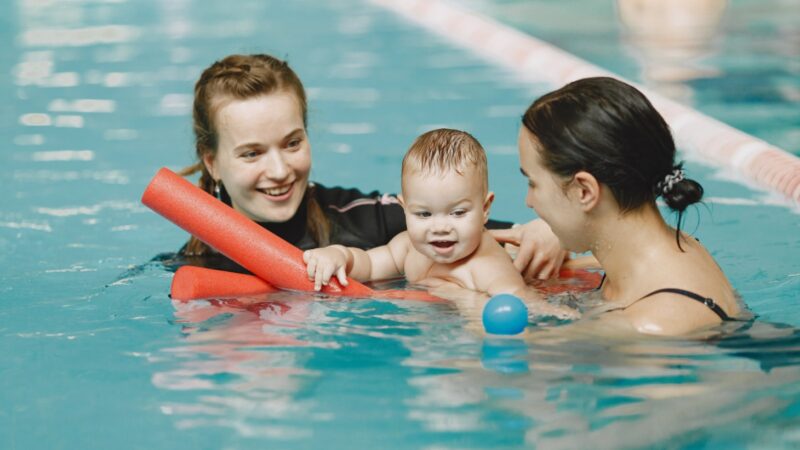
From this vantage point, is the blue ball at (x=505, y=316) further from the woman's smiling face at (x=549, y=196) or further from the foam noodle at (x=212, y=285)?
the foam noodle at (x=212, y=285)

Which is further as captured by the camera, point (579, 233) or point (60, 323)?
point (60, 323)

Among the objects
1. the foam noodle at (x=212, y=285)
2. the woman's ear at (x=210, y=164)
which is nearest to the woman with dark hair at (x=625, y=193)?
the foam noodle at (x=212, y=285)

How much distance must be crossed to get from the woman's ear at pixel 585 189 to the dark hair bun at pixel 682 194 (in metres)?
0.22

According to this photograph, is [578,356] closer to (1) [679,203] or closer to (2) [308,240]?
(1) [679,203]

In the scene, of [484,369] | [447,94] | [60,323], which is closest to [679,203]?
[484,369]

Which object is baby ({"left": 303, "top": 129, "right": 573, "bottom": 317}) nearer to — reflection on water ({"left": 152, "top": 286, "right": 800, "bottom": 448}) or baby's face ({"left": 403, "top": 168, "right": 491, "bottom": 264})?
baby's face ({"left": 403, "top": 168, "right": 491, "bottom": 264})

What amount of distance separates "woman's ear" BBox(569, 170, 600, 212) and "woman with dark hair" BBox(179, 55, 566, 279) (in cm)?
88

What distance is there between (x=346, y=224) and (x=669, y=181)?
160cm

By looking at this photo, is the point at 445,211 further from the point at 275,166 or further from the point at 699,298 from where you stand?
the point at 699,298

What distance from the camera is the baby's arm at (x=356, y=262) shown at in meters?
4.20

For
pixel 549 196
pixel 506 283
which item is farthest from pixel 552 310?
pixel 549 196

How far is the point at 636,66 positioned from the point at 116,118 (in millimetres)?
4206

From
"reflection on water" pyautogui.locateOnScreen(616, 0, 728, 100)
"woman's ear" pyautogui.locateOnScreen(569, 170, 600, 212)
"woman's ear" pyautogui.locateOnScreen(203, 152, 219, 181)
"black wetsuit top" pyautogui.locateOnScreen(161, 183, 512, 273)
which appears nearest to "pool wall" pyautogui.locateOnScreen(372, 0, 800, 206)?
"reflection on water" pyautogui.locateOnScreen(616, 0, 728, 100)

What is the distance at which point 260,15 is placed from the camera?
1502 centimetres
